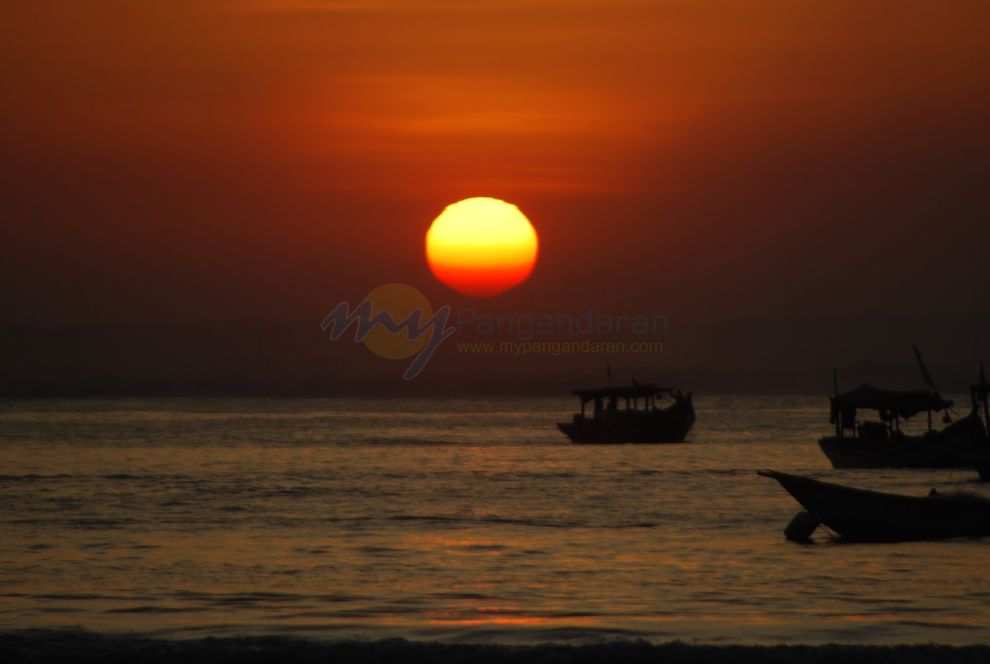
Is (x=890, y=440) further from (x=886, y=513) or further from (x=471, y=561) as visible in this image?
(x=471, y=561)

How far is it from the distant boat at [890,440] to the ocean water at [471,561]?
1.19 m

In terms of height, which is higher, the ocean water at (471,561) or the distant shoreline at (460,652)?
the distant shoreline at (460,652)

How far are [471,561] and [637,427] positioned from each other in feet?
202

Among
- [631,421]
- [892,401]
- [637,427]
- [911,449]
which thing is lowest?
[637,427]

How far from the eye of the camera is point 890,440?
6688 cm

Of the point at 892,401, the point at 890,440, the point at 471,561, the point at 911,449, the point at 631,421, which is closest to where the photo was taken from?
the point at 471,561

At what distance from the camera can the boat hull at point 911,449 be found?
59.4 metres

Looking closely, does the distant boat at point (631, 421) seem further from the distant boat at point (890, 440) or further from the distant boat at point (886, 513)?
the distant boat at point (886, 513)

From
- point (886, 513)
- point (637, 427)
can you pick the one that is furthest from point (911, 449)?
point (886, 513)

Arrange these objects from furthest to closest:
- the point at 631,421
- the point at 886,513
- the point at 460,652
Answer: the point at 631,421, the point at 886,513, the point at 460,652

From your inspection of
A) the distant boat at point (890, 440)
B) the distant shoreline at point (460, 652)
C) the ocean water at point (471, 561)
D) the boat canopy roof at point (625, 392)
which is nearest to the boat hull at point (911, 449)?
the distant boat at point (890, 440)

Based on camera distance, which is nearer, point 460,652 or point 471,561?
point 460,652

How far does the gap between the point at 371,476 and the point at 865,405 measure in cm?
2447

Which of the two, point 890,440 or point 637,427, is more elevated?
point 890,440
